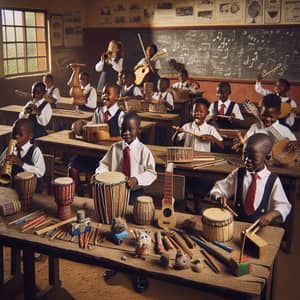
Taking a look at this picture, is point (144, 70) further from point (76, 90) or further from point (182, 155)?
point (182, 155)

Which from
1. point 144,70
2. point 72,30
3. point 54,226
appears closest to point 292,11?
point 144,70

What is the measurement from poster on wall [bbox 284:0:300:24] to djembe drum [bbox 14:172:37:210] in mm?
6970

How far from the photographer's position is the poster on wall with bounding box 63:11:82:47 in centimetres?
Answer: 996

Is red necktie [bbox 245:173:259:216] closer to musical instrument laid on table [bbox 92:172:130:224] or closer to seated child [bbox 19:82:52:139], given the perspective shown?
musical instrument laid on table [bbox 92:172:130:224]

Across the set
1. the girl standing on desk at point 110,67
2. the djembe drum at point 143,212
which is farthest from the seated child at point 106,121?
the girl standing on desk at point 110,67

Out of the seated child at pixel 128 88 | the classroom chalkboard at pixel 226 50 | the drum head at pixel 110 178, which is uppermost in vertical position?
the classroom chalkboard at pixel 226 50

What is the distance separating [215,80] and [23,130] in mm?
6223

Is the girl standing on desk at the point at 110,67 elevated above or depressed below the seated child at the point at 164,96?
above

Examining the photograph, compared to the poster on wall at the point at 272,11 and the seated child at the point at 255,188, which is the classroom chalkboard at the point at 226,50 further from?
the seated child at the point at 255,188

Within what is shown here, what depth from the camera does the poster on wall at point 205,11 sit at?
9.14m

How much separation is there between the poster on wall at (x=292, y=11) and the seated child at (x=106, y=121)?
4.89 m

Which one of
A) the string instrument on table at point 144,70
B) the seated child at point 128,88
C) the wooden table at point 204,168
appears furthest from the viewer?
the string instrument on table at point 144,70

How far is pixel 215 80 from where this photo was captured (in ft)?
30.6

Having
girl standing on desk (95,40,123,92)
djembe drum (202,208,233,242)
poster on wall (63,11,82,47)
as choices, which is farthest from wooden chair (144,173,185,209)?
poster on wall (63,11,82,47)
